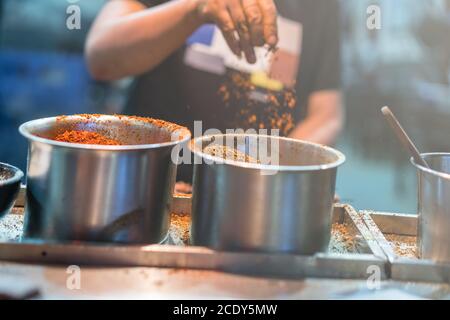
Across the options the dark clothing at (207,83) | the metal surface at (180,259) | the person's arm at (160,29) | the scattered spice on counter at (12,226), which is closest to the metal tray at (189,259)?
the metal surface at (180,259)

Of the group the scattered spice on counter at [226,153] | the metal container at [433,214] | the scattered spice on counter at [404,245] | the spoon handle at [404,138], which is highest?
the spoon handle at [404,138]

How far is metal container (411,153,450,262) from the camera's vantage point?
3.53 feet

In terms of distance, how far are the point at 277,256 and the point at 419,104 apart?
1672 millimetres

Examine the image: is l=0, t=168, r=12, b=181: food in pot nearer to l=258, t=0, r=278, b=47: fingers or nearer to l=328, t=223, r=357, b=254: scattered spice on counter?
l=328, t=223, r=357, b=254: scattered spice on counter

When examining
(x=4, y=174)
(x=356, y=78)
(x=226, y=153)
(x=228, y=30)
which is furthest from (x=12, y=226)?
(x=356, y=78)

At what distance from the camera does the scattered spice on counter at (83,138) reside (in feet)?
3.88

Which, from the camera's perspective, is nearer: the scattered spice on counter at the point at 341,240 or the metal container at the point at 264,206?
the metal container at the point at 264,206

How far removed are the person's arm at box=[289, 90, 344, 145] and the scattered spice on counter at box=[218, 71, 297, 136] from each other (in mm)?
64

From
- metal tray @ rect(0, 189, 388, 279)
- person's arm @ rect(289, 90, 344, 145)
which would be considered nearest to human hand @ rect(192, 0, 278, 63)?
person's arm @ rect(289, 90, 344, 145)

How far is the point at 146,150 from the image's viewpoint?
1.06 metres

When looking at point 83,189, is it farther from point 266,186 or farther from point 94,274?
point 266,186

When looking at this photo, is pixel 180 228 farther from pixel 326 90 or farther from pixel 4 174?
pixel 326 90

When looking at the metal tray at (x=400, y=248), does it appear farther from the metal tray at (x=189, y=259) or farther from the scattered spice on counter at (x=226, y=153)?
the scattered spice on counter at (x=226, y=153)

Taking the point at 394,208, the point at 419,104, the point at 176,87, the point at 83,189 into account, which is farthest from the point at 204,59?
the point at 83,189
